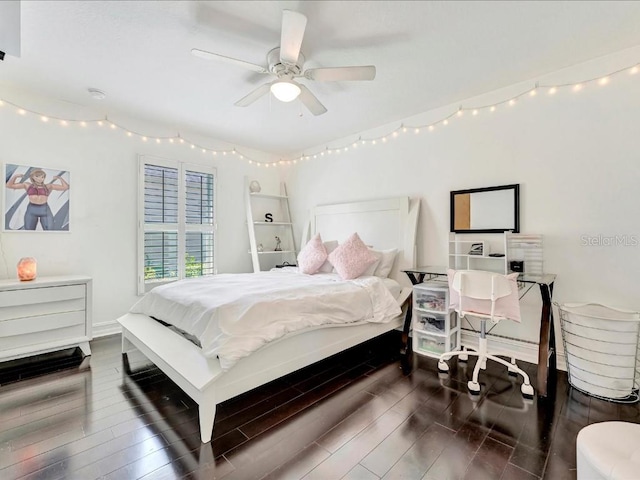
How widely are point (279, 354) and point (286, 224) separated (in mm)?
3049

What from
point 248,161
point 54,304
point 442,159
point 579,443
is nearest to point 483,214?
point 442,159

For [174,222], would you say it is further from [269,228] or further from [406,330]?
[406,330]

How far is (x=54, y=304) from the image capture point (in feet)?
9.30

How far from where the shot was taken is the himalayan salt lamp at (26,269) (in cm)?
279

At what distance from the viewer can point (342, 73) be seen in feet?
7.05

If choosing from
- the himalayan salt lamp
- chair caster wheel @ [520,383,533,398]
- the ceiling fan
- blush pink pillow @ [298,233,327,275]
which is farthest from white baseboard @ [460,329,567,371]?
the himalayan salt lamp

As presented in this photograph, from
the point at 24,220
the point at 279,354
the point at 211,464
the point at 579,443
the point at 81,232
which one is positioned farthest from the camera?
the point at 81,232

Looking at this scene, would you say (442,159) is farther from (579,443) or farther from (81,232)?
(81,232)

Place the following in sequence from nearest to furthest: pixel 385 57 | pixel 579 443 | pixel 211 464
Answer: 1. pixel 579 443
2. pixel 211 464
3. pixel 385 57

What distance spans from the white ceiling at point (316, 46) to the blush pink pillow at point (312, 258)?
1.69m

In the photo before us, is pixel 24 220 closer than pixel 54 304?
No

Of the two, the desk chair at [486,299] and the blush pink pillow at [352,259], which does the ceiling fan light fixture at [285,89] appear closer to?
the blush pink pillow at [352,259]

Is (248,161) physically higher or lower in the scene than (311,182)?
higher

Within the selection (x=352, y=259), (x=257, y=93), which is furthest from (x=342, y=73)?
(x=352, y=259)
